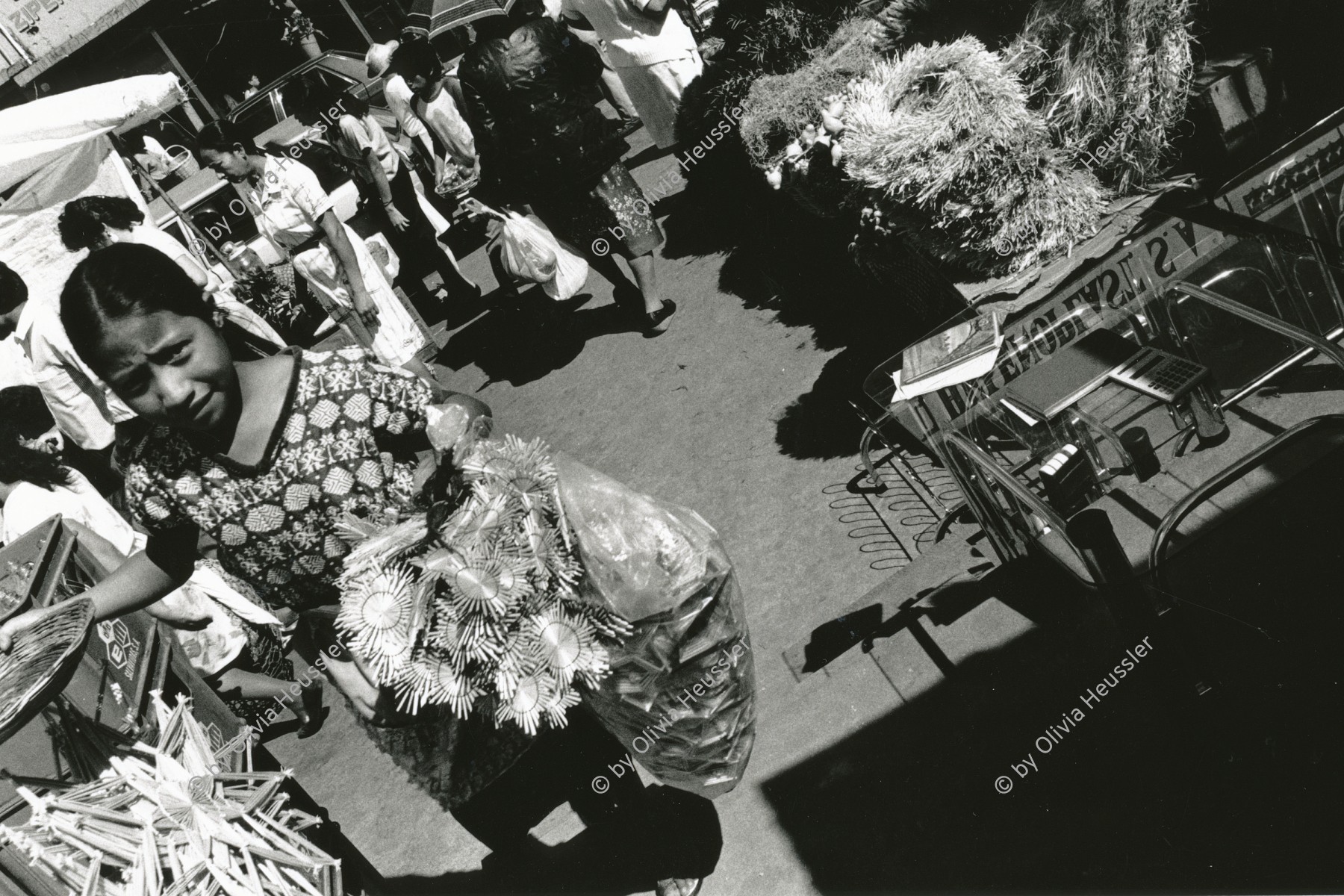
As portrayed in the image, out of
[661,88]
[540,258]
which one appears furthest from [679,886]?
[661,88]

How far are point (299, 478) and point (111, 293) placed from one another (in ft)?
→ 2.02

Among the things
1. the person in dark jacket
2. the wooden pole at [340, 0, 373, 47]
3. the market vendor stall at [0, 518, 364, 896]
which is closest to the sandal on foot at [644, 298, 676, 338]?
the person in dark jacket

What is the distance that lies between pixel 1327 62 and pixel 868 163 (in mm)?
1795

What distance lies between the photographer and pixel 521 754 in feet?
8.49

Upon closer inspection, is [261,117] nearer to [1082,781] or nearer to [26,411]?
[26,411]

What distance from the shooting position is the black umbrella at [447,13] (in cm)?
592

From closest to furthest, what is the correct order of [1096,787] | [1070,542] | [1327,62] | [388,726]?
[1070,542] < [388,726] < [1096,787] < [1327,62]

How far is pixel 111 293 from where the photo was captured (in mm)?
2209

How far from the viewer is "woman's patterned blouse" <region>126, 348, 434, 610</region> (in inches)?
97.0

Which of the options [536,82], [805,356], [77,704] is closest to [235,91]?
[536,82]

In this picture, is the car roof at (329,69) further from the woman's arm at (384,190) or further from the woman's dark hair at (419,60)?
the woman's dark hair at (419,60)

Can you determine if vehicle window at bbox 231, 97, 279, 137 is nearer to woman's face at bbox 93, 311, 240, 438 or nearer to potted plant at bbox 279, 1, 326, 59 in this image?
potted plant at bbox 279, 1, 326, 59

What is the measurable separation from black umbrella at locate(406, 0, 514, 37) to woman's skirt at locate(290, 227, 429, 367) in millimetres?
1580

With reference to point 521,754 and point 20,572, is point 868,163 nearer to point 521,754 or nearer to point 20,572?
point 521,754
